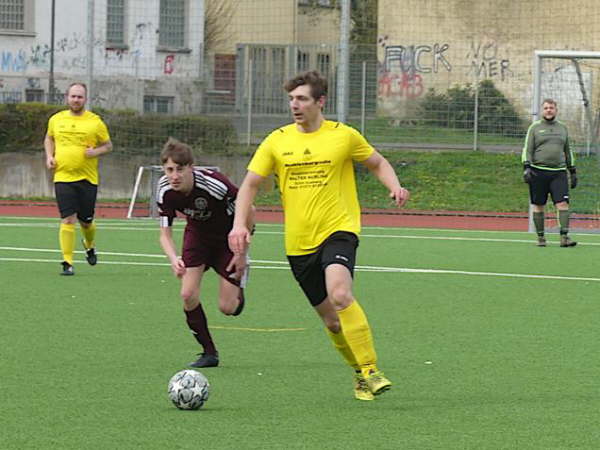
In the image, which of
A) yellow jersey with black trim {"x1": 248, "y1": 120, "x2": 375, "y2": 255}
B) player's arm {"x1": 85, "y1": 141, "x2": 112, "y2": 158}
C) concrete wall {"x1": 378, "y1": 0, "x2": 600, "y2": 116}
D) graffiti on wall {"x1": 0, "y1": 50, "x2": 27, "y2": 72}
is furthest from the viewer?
graffiti on wall {"x1": 0, "y1": 50, "x2": 27, "y2": 72}

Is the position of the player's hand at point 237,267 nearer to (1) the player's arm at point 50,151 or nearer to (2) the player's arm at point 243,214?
(2) the player's arm at point 243,214

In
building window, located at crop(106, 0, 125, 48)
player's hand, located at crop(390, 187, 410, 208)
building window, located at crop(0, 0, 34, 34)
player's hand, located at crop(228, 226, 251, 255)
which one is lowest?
player's hand, located at crop(228, 226, 251, 255)

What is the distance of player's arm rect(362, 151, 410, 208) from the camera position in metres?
8.44

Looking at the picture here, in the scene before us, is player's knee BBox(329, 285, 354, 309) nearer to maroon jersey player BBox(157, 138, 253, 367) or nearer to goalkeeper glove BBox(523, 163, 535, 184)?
maroon jersey player BBox(157, 138, 253, 367)

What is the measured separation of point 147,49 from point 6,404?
2829 centimetres

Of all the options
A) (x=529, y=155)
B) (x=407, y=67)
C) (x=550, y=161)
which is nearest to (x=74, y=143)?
(x=529, y=155)

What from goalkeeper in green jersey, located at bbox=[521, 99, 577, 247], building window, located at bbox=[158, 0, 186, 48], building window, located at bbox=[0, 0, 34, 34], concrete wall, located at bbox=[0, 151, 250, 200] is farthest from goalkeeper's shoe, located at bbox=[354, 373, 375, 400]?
building window, located at bbox=[0, 0, 34, 34]

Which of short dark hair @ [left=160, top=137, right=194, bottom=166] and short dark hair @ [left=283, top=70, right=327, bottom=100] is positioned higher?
short dark hair @ [left=283, top=70, right=327, bottom=100]

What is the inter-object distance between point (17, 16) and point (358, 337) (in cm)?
3787

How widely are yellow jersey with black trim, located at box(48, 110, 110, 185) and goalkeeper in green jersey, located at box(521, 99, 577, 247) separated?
671 centimetres

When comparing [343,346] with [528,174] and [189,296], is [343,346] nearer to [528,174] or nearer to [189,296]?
[189,296]

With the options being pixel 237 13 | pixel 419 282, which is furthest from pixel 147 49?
pixel 419 282

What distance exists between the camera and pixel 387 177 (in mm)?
8703

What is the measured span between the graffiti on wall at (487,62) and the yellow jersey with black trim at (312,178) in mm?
20372
